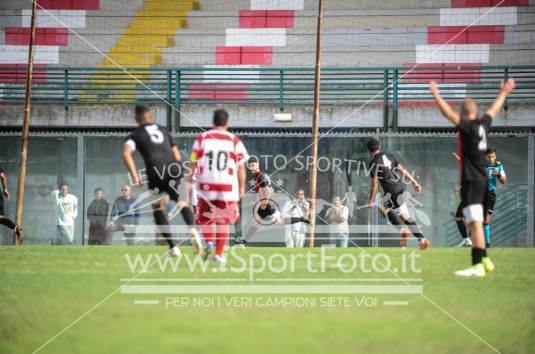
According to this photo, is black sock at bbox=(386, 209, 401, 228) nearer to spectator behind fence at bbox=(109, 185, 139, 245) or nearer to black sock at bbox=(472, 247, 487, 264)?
black sock at bbox=(472, 247, 487, 264)

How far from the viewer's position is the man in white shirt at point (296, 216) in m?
25.1

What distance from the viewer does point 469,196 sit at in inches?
421

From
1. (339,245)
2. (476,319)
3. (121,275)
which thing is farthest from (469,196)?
(339,245)

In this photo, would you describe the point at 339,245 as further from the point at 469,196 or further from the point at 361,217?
the point at 469,196

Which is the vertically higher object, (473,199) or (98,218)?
(473,199)

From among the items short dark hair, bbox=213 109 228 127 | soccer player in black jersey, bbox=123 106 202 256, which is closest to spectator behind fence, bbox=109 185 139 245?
soccer player in black jersey, bbox=123 106 202 256

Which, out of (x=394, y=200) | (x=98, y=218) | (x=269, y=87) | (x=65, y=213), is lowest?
(x=98, y=218)

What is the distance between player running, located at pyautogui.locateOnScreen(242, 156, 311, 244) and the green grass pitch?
9.47 m

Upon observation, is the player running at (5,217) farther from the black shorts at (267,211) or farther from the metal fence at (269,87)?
the metal fence at (269,87)

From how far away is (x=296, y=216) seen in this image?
2533 cm

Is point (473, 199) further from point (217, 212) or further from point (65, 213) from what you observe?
point (65, 213)

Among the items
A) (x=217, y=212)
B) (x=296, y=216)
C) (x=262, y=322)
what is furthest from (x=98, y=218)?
(x=262, y=322)

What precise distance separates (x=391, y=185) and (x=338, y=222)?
732 cm

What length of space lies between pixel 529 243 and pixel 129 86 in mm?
13230
